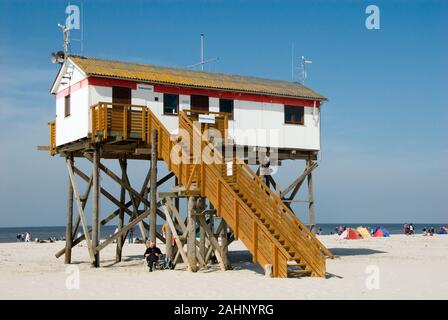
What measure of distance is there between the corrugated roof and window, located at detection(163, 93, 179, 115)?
58 centimetres

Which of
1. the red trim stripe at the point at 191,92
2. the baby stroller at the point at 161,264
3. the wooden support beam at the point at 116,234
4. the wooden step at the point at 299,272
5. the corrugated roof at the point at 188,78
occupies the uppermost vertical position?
the corrugated roof at the point at 188,78

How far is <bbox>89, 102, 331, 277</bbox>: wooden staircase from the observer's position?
2055cm

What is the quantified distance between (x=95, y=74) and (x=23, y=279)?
8.72 meters

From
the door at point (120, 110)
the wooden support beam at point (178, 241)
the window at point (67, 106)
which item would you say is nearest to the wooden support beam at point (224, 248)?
the wooden support beam at point (178, 241)

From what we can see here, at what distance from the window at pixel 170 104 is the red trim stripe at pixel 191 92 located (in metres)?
0.21

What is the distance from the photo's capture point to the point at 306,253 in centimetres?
2116

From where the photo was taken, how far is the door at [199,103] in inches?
1115

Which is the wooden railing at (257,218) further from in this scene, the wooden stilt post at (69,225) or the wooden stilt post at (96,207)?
the wooden stilt post at (69,225)

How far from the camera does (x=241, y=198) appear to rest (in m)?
22.8

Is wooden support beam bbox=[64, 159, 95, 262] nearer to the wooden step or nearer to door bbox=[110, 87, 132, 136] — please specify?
door bbox=[110, 87, 132, 136]

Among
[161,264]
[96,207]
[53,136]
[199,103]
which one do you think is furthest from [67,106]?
[161,264]

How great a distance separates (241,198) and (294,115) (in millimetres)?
9291

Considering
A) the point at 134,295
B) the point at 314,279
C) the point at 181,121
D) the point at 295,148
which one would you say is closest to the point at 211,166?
the point at 181,121
